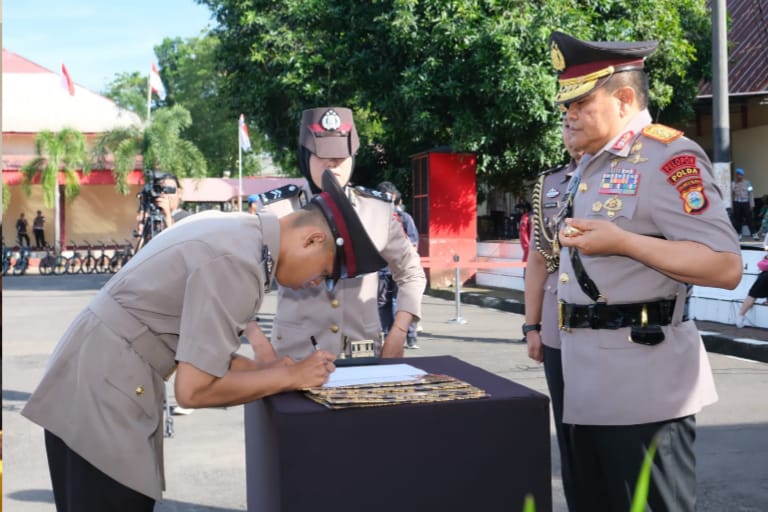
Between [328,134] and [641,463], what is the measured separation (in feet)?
5.98

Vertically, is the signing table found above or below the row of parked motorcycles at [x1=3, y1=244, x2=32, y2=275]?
above

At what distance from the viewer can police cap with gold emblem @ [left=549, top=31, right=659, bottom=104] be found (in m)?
2.79

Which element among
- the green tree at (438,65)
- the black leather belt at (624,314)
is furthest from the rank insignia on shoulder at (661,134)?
the green tree at (438,65)

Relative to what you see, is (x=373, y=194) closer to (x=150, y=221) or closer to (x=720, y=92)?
(x=150, y=221)

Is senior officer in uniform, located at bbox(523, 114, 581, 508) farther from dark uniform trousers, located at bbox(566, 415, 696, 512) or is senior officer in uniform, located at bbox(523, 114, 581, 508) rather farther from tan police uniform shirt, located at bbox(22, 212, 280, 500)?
tan police uniform shirt, located at bbox(22, 212, 280, 500)

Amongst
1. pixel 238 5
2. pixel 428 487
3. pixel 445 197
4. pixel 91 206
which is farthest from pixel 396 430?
pixel 91 206

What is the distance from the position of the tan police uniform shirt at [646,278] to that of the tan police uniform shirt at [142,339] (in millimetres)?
1054

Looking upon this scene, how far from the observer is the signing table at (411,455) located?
222cm

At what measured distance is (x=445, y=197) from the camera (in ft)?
64.2

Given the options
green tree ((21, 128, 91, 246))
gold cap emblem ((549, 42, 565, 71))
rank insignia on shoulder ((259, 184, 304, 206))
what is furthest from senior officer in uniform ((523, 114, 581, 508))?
green tree ((21, 128, 91, 246))

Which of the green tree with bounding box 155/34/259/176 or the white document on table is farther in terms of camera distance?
the green tree with bounding box 155/34/259/176

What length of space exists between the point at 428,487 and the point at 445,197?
17406 millimetres

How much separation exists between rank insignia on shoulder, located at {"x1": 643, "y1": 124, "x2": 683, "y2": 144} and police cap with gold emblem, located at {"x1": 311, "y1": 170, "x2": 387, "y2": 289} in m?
0.96

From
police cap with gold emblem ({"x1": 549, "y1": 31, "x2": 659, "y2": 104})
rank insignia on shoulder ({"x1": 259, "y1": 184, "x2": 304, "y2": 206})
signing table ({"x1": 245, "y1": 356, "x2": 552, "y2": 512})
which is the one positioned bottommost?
signing table ({"x1": 245, "y1": 356, "x2": 552, "y2": 512})
